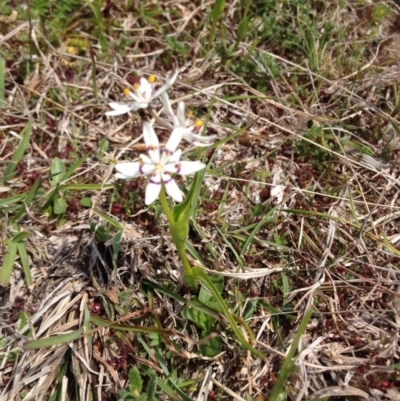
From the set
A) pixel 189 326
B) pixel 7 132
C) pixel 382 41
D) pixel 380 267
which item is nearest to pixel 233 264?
pixel 189 326

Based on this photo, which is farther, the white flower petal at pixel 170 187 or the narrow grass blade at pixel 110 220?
the narrow grass blade at pixel 110 220

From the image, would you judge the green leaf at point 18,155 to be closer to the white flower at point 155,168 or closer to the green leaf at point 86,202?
the green leaf at point 86,202

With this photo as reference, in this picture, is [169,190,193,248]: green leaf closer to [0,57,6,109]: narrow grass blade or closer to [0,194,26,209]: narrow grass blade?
[0,194,26,209]: narrow grass blade

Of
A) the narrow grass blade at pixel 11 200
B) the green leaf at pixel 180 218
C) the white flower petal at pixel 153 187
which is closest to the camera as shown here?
the white flower petal at pixel 153 187

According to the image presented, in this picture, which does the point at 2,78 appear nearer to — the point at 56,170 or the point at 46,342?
the point at 56,170

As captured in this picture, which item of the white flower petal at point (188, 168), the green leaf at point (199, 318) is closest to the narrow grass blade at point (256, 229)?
the green leaf at point (199, 318)

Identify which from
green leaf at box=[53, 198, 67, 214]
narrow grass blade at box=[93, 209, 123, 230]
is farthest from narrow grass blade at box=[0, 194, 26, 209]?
narrow grass blade at box=[93, 209, 123, 230]
